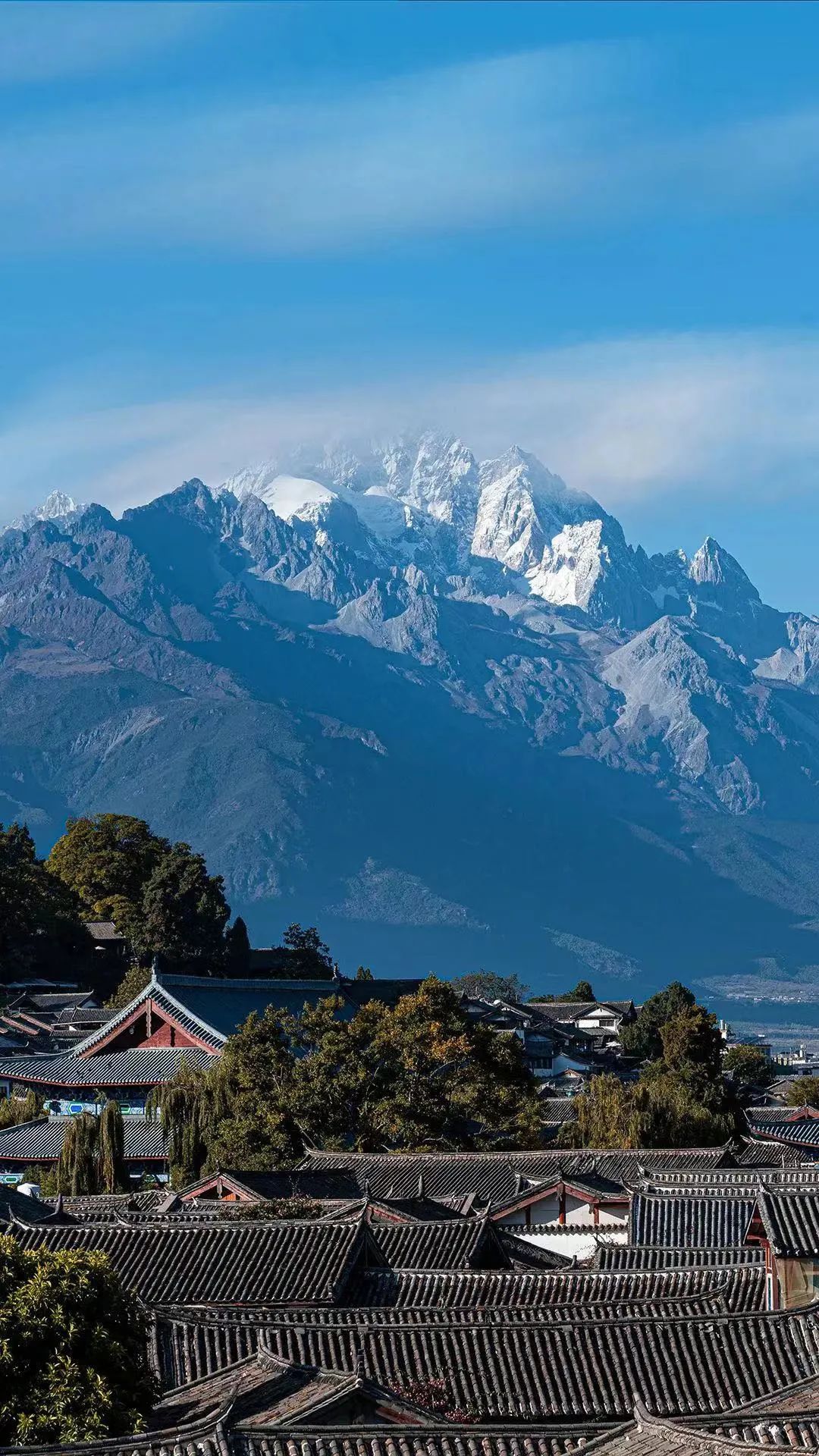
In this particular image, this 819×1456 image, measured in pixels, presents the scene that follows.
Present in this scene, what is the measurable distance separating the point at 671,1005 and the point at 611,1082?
148ft

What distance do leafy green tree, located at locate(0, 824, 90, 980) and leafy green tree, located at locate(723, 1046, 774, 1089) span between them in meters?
40.9

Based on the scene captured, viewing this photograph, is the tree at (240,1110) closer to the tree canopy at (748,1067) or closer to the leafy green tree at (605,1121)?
the leafy green tree at (605,1121)

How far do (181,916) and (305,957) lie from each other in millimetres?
12483

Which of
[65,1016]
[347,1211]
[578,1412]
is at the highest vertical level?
[65,1016]

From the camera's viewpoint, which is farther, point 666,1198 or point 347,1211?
point 666,1198

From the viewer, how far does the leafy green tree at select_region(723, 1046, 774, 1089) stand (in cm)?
12038

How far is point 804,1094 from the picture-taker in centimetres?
10219

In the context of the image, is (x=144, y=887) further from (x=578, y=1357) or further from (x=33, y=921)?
(x=578, y=1357)

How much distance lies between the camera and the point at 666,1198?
4450cm

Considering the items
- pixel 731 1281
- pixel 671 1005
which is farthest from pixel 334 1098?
pixel 671 1005

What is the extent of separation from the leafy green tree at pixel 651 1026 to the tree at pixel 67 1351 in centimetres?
9424

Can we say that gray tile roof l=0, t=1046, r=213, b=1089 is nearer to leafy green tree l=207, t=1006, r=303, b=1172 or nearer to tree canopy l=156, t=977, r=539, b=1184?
tree canopy l=156, t=977, r=539, b=1184

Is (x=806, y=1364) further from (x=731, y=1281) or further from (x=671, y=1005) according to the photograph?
(x=671, y=1005)

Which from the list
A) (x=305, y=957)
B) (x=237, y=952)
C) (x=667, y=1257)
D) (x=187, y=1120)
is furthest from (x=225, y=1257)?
(x=305, y=957)
